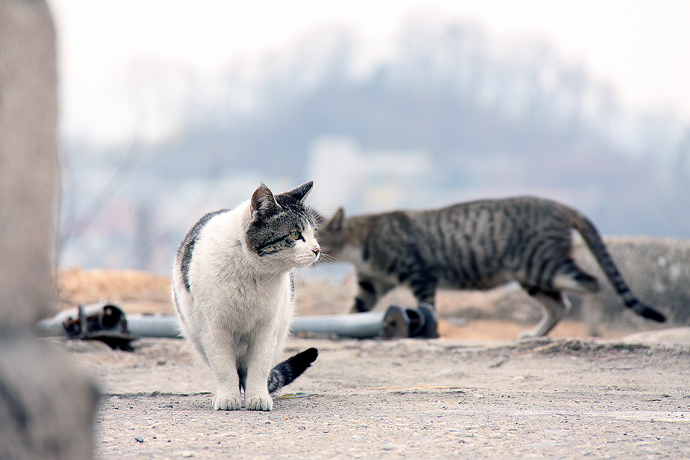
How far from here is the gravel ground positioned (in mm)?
1646

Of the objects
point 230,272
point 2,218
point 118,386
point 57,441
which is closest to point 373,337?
point 118,386

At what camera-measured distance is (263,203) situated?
8.29ft

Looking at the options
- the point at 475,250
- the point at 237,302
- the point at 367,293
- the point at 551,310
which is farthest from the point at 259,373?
the point at 551,310

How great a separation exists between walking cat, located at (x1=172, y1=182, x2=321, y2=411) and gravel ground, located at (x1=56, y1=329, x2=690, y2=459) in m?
0.17

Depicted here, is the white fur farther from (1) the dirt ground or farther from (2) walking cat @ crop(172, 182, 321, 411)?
(1) the dirt ground

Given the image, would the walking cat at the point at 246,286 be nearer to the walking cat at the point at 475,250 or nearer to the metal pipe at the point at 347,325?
the metal pipe at the point at 347,325

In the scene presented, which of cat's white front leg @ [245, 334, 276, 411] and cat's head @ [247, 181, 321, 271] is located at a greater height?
cat's head @ [247, 181, 321, 271]

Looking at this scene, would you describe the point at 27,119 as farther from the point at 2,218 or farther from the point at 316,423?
the point at 316,423

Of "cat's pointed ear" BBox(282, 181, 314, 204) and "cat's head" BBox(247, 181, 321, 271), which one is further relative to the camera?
"cat's pointed ear" BBox(282, 181, 314, 204)

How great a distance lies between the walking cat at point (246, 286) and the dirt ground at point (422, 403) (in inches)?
6.1

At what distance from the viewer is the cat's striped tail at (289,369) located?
2717 mm

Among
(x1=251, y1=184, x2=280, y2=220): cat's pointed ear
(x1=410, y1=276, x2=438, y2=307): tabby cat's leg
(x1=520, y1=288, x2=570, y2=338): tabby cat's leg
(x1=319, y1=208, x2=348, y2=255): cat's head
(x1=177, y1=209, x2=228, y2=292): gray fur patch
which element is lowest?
(x1=520, y1=288, x2=570, y2=338): tabby cat's leg

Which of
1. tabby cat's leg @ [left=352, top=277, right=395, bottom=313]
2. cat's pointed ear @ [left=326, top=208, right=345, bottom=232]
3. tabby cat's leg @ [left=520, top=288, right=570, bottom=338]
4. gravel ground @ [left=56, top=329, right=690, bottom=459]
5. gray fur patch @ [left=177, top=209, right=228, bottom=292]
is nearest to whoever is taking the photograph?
gravel ground @ [left=56, top=329, right=690, bottom=459]

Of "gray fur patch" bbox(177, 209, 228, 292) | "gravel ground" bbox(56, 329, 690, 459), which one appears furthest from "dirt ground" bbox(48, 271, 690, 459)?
"gray fur patch" bbox(177, 209, 228, 292)
